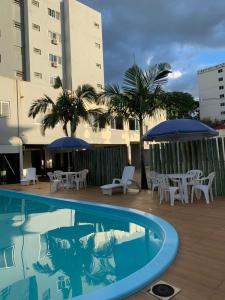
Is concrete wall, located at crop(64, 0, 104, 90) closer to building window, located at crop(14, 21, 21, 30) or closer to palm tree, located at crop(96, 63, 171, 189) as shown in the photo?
building window, located at crop(14, 21, 21, 30)

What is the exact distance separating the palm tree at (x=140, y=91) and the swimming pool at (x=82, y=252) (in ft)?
15.6

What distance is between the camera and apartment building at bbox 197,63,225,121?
3733 inches

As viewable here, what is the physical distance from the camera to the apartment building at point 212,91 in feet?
311

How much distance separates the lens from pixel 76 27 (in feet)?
123

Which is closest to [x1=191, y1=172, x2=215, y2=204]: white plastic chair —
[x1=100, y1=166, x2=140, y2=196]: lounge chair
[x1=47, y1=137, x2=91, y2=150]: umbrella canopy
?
[x1=100, y1=166, x2=140, y2=196]: lounge chair

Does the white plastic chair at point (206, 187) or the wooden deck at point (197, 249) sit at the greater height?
the white plastic chair at point (206, 187)

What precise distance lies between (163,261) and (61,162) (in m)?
24.6

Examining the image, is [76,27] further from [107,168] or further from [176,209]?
[176,209]

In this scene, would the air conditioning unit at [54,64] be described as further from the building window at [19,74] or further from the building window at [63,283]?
the building window at [63,283]

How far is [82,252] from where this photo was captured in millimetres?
6340

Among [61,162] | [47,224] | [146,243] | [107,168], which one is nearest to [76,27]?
[61,162]

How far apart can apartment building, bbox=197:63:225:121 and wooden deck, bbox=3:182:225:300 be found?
3420 inches

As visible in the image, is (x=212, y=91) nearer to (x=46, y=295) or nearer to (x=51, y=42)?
(x=51, y=42)

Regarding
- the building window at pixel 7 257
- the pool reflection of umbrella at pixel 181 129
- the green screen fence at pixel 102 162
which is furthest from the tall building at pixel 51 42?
the building window at pixel 7 257
